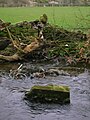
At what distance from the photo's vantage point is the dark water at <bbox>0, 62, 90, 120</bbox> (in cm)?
1379

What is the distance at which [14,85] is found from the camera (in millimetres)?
17938

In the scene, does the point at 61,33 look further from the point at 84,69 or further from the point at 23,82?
the point at 23,82

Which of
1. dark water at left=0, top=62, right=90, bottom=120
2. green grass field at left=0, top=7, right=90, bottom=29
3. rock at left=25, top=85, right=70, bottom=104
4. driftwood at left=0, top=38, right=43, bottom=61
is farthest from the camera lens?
green grass field at left=0, top=7, right=90, bottom=29

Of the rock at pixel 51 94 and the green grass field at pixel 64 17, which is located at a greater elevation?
the green grass field at pixel 64 17

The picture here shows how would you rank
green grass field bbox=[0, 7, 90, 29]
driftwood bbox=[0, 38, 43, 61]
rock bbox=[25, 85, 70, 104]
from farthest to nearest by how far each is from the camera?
green grass field bbox=[0, 7, 90, 29] → driftwood bbox=[0, 38, 43, 61] → rock bbox=[25, 85, 70, 104]

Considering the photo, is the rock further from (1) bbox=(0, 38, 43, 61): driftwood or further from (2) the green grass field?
(2) the green grass field

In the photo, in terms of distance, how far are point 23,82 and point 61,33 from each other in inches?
343

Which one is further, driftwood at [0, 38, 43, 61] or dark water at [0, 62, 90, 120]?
driftwood at [0, 38, 43, 61]

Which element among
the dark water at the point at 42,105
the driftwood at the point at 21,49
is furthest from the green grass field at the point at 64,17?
the dark water at the point at 42,105

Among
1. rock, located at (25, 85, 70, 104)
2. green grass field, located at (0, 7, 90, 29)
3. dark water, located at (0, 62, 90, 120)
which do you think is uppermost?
green grass field, located at (0, 7, 90, 29)

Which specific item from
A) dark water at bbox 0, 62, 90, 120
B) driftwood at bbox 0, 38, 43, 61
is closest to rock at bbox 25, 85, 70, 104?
dark water at bbox 0, 62, 90, 120

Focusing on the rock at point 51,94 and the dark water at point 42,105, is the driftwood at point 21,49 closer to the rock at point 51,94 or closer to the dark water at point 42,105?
the dark water at point 42,105

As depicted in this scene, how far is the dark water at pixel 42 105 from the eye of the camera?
13.8m

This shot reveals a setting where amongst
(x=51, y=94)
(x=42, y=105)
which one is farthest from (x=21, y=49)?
(x=42, y=105)
